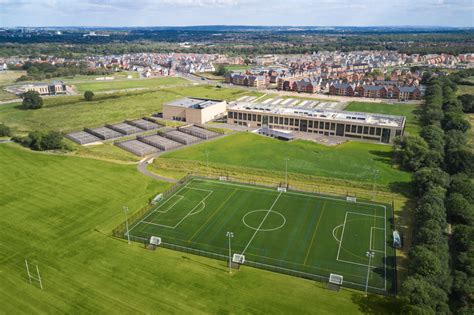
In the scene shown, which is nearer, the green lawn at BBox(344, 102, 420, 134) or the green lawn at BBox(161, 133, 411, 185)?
the green lawn at BBox(161, 133, 411, 185)

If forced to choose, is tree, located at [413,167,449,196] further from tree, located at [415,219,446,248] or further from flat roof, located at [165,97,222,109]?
flat roof, located at [165,97,222,109]

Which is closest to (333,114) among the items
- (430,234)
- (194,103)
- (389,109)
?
(389,109)

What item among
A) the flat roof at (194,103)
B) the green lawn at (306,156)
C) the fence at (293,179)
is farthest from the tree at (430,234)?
the flat roof at (194,103)

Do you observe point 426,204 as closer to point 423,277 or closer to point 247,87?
point 423,277

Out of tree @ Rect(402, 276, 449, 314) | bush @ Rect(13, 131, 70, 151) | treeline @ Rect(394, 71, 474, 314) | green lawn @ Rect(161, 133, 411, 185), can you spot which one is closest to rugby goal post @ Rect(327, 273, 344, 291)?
treeline @ Rect(394, 71, 474, 314)

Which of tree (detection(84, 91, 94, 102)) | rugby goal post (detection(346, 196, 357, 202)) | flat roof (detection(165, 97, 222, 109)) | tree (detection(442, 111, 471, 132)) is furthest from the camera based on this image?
tree (detection(84, 91, 94, 102))

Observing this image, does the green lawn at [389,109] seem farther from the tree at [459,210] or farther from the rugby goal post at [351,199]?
the tree at [459,210]
